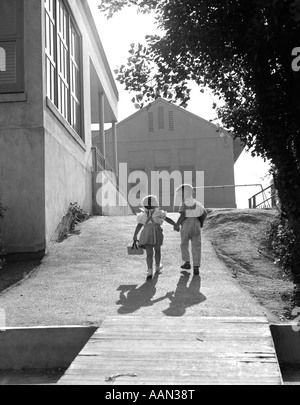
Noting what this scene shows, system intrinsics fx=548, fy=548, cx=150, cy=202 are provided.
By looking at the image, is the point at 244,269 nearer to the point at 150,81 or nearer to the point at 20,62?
the point at 150,81

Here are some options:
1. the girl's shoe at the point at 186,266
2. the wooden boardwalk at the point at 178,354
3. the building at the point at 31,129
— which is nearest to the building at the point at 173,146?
the building at the point at 31,129

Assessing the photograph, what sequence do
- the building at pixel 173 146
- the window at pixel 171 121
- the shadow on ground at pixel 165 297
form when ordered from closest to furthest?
the shadow on ground at pixel 165 297
the building at pixel 173 146
the window at pixel 171 121

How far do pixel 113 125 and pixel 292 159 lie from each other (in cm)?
2081

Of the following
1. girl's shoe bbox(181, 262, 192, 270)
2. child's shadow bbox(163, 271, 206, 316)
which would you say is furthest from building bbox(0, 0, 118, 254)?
child's shadow bbox(163, 271, 206, 316)

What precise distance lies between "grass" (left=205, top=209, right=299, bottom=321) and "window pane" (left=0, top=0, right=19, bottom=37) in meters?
5.84

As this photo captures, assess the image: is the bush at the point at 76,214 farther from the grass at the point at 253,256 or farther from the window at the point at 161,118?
the window at the point at 161,118

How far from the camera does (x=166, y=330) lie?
550 centimetres

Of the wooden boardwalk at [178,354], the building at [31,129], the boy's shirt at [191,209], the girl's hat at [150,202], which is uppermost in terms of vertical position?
the building at [31,129]

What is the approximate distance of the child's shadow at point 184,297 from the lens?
652cm

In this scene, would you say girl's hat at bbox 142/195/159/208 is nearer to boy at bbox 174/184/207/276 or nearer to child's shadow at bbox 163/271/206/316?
boy at bbox 174/184/207/276

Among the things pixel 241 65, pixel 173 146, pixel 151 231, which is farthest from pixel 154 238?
pixel 173 146

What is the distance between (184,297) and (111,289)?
1.15m

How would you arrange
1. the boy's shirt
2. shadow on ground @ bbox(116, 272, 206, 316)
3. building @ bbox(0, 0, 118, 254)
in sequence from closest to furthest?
shadow on ground @ bbox(116, 272, 206, 316), the boy's shirt, building @ bbox(0, 0, 118, 254)

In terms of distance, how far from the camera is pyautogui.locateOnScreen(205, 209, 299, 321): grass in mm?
7379
